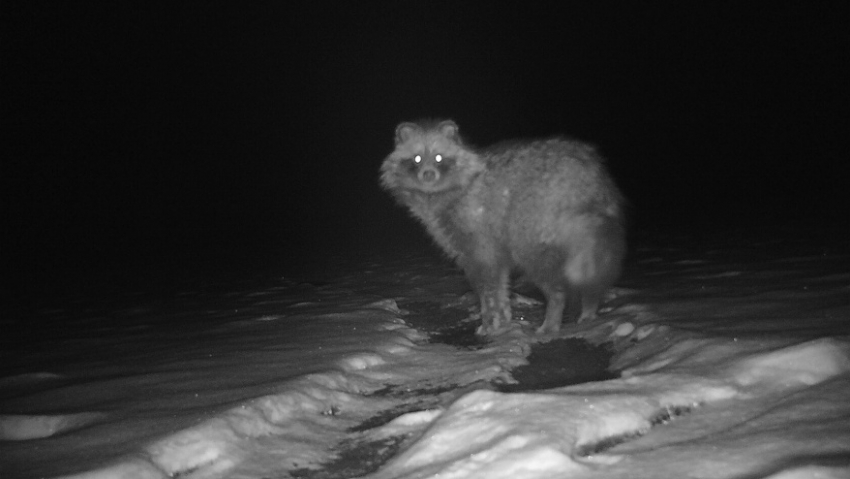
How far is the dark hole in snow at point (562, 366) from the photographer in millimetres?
4023

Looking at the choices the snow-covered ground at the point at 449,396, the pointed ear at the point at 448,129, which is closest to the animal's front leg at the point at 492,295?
the snow-covered ground at the point at 449,396

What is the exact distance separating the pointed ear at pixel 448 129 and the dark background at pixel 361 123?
5.84 meters

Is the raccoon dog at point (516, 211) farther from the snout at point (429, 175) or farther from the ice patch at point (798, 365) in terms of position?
the ice patch at point (798, 365)

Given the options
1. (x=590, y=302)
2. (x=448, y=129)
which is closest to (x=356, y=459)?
(x=590, y=302)

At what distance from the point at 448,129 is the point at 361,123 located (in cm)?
6009

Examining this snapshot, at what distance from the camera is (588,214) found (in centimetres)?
527

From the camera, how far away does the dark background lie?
18.9 m

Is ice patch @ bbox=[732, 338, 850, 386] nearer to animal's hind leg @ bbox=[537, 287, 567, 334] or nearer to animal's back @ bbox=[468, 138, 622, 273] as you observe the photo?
animal's back @ bbox=[468, 138, 622, 273]

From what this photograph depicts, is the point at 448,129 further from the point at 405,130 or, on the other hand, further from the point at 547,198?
the point at 547,198

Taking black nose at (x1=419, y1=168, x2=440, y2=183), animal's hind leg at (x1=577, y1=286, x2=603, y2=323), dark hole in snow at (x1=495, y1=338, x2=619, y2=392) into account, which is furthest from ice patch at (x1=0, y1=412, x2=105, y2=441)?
animal's hind leg at (x1=577, y1=286, x2=603, y2=323)

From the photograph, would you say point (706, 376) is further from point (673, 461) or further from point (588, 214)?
point (588, 214)

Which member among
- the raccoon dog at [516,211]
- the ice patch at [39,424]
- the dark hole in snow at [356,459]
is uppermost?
the raccoon dog at [516,211]

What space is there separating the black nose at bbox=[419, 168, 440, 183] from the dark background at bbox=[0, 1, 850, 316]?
6039 mm

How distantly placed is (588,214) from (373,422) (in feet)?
8.94
